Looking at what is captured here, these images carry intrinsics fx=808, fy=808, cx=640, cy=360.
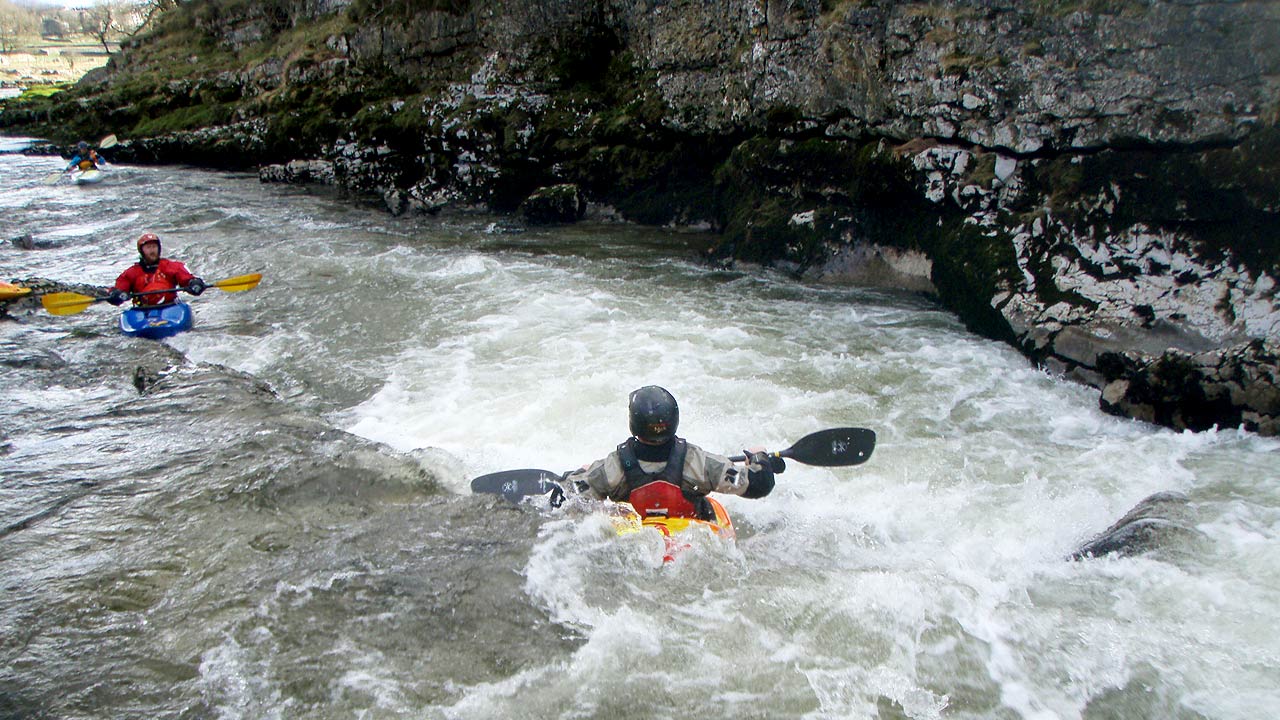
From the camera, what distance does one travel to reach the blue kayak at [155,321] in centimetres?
806

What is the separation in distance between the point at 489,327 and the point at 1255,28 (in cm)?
724

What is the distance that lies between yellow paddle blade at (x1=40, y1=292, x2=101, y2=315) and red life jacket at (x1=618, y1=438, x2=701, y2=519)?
673 cm

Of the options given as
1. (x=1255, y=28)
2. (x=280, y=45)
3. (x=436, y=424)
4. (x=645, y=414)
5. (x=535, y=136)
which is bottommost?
(x=436, y=424)

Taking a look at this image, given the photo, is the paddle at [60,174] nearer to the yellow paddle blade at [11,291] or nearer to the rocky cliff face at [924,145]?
the rocky cliff face at [924,145]

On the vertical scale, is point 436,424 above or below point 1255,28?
below

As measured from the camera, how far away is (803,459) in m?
4.53

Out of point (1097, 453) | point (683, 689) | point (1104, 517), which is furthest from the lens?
point (1097, 453)

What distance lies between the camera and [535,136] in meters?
14.1

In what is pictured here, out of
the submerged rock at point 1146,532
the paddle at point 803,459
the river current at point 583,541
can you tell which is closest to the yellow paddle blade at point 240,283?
the river current at point 583,541

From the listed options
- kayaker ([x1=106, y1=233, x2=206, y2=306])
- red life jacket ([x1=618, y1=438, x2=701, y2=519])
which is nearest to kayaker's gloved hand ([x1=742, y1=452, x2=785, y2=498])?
red life jacket ([x1=618, y1=438, x2=701, y2=519])

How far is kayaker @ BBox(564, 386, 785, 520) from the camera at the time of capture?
13.3ft

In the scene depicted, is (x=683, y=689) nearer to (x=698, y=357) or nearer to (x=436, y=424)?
(x=436, y=424)

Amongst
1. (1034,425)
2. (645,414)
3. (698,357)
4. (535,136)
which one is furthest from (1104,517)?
(535,136)

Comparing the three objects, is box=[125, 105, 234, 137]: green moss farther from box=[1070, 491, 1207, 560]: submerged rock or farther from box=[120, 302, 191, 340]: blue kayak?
box=[1070, 491, 1207, 560]: submerged rock
